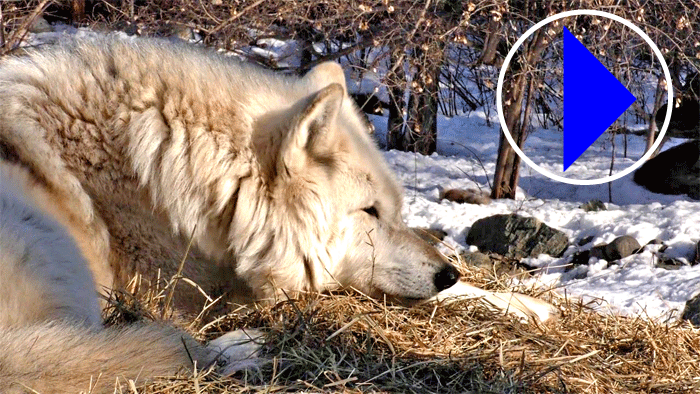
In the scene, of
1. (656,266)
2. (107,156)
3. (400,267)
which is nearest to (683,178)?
(656,266)

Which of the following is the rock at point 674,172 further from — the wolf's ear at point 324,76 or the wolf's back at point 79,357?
the wolf's back at point 79,357

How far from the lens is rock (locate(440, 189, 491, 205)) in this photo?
9.10 m

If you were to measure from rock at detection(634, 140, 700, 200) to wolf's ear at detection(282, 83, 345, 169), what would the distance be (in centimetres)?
733

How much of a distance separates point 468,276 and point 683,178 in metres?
6.13

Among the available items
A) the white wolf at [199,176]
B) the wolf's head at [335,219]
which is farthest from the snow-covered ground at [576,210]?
the white wolf at [199,176]

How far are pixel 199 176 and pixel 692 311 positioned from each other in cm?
387

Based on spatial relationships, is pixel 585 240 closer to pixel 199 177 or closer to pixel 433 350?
pixel 433 350

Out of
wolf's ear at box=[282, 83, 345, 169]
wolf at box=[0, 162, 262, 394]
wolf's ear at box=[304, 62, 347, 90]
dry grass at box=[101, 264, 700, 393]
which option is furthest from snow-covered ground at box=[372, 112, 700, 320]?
wolf at box=[0, 162, 262, 394]

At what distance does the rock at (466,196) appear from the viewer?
910 cm

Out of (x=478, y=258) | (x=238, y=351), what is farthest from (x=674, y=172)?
(x=238, y=351)

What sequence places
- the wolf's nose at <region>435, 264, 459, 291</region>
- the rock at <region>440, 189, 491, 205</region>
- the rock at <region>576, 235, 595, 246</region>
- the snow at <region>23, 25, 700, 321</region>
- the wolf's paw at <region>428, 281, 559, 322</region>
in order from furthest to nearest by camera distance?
the rock at <region>440, 189, 491, 205</region>
the rock at <region>576, 235, 595, 246</region>
the snow at <region>23, 25, 700, 321</region>
the wolf's paw at <region>428, 281, 559, 322</region>
the wolf's nose at <region>435, 264, 459, 291</region>

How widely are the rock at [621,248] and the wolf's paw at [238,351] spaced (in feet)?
16.6

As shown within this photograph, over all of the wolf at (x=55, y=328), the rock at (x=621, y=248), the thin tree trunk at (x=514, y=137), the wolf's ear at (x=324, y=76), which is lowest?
the rock at (x=621, y=248)

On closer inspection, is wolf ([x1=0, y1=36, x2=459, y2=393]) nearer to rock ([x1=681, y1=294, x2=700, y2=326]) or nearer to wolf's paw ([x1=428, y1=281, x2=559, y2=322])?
wolf's paw ([x1=428, y1=281, x2=559, y2=322])
